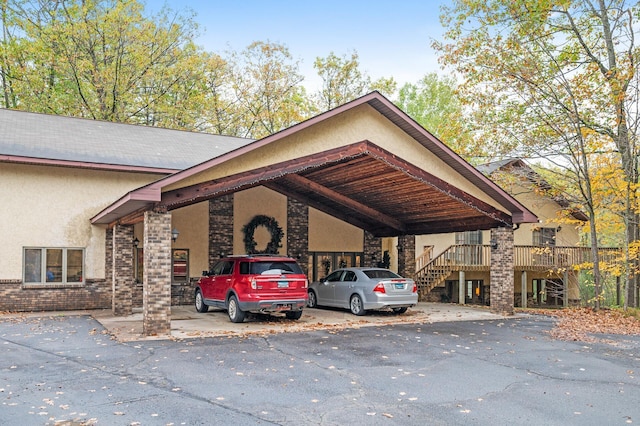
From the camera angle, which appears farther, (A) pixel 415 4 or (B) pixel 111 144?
(A) pixel 415 4

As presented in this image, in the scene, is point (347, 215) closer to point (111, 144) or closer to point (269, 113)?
point (111, 144)

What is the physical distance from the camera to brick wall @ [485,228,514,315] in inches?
682

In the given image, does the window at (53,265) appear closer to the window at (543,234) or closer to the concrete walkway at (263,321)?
the concrete walkway at (263,321)

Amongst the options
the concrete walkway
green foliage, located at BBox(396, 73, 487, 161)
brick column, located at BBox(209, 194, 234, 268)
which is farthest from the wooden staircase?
green foliage, located at BBox(396, 73, 487, 161)

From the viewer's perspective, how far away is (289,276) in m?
14.3

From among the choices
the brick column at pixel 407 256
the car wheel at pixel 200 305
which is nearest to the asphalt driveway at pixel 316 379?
the car wheel at pixel 200 305

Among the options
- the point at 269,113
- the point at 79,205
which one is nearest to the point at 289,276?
the point at 79,205

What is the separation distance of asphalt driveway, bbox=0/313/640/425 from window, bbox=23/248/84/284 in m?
4.20

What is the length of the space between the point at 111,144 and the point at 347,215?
31.5 feet

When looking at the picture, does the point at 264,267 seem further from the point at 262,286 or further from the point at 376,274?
the point at 376,274

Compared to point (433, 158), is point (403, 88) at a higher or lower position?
higher

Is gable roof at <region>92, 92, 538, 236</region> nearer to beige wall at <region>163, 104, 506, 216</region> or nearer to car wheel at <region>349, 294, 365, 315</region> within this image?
beige wall at <region>163, 104, 506, 216</region>

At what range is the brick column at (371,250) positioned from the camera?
2366cm

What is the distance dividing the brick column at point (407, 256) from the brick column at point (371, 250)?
211cm
